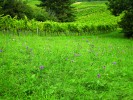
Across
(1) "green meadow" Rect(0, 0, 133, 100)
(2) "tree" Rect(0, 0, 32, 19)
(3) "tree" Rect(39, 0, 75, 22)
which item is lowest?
(3) "tree" Rect(39, 0, 75, 22)

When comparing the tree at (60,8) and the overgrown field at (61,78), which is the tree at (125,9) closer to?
the overgrown field at (61,78)

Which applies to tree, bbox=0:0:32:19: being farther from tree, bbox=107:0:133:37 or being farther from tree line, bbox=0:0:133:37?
tree, bbox=107:0:133:37

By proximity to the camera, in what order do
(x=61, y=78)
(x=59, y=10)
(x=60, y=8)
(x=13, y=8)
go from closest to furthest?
(x=61, y=78) → (x=13, y=8) → (x=60, y=8) → (x=59, y=10)

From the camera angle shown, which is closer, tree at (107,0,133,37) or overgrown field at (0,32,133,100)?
overgrown field at (0,32,133,100)

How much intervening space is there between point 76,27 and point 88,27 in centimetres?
301

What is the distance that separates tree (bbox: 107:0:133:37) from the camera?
A: 3188cm

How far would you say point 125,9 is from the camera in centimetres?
3288

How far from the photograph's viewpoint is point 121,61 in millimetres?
13242

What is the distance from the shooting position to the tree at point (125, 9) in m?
31.9

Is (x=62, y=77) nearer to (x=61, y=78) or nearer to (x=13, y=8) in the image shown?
(x=61, y=78)

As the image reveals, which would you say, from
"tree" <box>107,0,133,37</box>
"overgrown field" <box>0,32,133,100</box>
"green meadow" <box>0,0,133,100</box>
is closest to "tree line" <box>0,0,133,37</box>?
"tree" <box>107,0,133,37</box>

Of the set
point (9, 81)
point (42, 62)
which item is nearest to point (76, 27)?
point (42, 62)

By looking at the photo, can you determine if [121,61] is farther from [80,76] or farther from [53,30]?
[53,30]

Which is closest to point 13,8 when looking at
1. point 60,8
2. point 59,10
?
point 60,8
